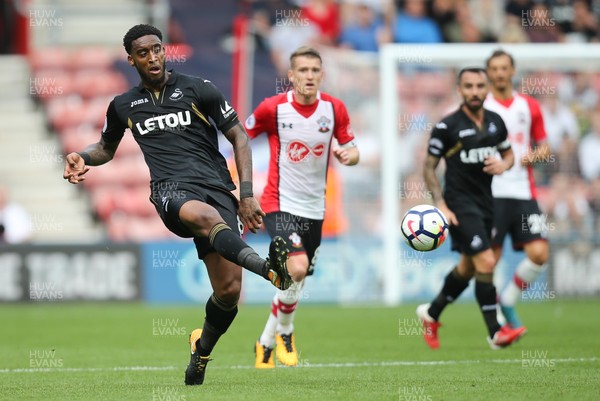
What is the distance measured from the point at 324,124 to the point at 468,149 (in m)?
1.74

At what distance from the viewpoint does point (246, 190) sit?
761 centimetres

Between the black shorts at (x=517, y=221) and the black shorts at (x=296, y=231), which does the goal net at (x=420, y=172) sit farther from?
the black shorts at (x=296, y=231)

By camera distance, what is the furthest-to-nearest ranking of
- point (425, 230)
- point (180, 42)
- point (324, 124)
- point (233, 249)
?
1. point (180, 42)
2. point (324, 124)
3. point (425, 230)
4. point (233, 249)

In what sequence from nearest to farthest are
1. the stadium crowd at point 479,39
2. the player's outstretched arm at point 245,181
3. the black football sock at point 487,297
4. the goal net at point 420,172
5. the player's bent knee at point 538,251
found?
the player's outstretched arm at point 245,181 → the black football sock at point 487,297 → the player's bent knee at point 538,251 → the goal net at point 420,172 → the stadium crowd at point 479,39

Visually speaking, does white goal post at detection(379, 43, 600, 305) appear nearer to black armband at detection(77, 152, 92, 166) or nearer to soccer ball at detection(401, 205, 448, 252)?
soccer ball at detection(401, 205, 448, 252)

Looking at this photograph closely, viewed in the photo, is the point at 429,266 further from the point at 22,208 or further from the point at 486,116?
the point at 22,208

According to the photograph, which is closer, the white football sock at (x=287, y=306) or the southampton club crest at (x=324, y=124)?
the white football sock at (x=287, y=306)

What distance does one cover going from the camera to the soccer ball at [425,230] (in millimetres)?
9570

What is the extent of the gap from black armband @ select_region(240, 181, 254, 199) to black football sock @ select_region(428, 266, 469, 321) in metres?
4.32

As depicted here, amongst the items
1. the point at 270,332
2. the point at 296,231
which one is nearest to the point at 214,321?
the point at 270,332

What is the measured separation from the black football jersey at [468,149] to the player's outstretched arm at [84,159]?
400 centimetres

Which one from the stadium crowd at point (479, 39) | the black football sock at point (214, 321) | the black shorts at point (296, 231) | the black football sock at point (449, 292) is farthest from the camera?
the stadium crowd at point (479, 39)


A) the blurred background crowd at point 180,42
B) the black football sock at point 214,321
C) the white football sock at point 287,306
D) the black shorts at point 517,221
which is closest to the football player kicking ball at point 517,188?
the black shorts at point 517,221

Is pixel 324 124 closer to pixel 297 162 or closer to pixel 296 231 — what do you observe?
pixel 297 162
